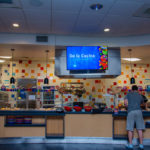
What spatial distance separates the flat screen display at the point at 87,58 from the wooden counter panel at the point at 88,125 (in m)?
1.54

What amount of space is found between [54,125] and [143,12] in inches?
146

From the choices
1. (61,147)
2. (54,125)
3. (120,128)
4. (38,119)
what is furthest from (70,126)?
(120,128)

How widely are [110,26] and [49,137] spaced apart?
11.4 ft

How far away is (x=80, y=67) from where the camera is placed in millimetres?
5906

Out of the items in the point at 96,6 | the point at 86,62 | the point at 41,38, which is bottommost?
the point at 86,62

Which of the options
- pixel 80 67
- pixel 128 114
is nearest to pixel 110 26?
pixel 80 67

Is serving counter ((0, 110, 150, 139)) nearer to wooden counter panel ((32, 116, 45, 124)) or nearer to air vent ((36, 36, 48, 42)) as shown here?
wooden counter panel ((32, 116, 45, 124))

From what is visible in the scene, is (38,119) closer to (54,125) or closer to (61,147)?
(54,125)

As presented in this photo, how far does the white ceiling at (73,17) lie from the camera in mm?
3721

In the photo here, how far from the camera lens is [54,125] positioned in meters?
5.28

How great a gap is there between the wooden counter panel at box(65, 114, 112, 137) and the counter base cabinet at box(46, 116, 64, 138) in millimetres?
155

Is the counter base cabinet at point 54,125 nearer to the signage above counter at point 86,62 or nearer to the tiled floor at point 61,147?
the tiled floor at point 61,147

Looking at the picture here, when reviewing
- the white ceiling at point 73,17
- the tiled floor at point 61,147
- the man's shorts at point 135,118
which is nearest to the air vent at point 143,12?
the white ceiling at point 73,17

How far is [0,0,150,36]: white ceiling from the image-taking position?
12.2 feet
